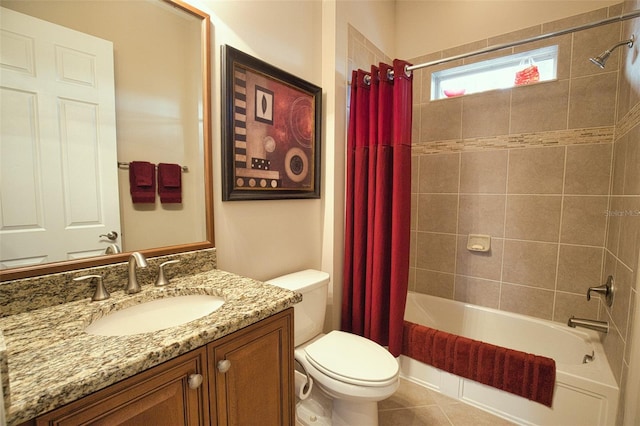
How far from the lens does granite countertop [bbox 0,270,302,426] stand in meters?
0.50

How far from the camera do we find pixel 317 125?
1758 millimetres

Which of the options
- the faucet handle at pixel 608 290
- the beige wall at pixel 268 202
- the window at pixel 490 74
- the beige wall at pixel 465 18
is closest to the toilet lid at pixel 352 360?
the beige wall at pixel 268 202

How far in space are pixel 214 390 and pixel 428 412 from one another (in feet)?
4.66

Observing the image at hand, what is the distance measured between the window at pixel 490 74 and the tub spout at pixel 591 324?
1591 mm

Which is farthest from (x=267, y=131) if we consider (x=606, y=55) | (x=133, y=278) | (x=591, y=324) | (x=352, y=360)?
(x=591, y=324)

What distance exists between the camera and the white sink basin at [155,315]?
0.86 m

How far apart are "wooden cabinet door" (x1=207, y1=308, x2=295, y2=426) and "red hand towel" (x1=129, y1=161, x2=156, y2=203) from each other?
0.66 metres

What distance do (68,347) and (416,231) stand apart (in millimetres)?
2327

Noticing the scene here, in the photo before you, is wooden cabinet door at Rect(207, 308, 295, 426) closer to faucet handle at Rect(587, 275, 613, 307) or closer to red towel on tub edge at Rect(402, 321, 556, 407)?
red towel on tub edge at Rect(402, 321, 556, 407)

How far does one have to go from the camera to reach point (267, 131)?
1472mm

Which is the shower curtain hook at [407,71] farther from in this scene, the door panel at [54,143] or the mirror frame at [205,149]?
the door panel at [54,143]

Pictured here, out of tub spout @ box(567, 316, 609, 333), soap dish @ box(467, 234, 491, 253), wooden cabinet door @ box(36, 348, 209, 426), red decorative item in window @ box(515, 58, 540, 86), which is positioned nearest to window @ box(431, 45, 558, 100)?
red decorative item in window @ box(515, 58, 540, 86)

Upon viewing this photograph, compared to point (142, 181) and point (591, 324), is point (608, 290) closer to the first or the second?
point (591, 324)

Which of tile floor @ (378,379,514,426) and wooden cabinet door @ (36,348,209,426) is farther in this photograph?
tile floor @ (378,379,514,426)
